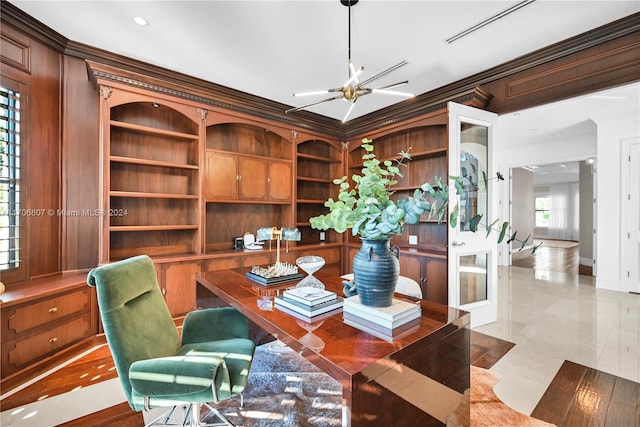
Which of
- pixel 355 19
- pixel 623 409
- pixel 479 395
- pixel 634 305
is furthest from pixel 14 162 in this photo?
pixel 634 305

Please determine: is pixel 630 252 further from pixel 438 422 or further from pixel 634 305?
pixel 438 422

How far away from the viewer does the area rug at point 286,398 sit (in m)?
1.64

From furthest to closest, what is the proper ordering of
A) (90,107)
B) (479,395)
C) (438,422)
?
(90,107)
(479,395)
(438,422)

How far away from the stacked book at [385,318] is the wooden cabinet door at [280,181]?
115 inches

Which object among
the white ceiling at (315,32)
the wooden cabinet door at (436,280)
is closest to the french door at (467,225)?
the wooden cabinet door at (436,280)

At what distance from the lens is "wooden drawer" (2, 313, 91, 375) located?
2031 millimetres

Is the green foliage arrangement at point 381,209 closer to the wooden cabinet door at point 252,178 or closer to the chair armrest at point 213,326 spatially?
the chair armrest at point 213,326

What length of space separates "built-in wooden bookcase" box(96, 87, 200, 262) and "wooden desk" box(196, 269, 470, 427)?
233cm

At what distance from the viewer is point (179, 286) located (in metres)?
3.08

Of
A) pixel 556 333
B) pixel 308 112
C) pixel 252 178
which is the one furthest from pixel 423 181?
pixel 252 178

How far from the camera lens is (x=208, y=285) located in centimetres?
188

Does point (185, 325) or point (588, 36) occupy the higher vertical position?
point (588, 36)

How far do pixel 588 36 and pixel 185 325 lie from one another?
12.7ft

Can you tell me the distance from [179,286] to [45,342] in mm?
1086
